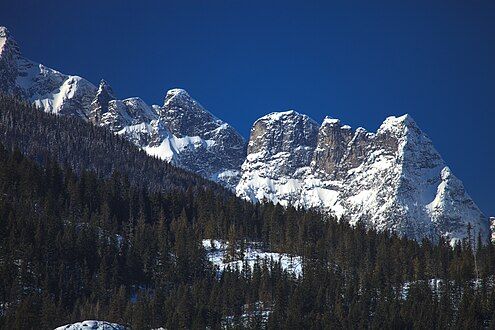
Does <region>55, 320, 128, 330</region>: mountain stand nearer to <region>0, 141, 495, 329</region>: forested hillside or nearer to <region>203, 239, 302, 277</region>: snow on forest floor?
<region>0, 141, 495, 329</region>: forested hillside

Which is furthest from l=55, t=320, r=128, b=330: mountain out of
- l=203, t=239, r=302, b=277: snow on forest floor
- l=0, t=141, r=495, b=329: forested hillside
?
l=203, t=239, r=302, b=277: snow on forest floor

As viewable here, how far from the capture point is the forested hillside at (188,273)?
438 ft

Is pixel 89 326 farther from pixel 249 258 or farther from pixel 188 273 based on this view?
pixel 249 258

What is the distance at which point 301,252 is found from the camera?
17412 cm

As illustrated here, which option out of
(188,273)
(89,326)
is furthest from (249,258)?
(89,326)

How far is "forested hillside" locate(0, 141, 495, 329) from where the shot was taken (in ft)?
438

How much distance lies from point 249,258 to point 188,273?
17.2m

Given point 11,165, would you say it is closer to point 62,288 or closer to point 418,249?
point 62,288

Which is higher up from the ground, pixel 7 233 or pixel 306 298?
pixel 7 233

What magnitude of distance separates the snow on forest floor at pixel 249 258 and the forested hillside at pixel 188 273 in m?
2.41

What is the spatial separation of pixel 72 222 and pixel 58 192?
90.0 feet

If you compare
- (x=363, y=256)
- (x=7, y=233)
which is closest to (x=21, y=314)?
(x=7, y=233)

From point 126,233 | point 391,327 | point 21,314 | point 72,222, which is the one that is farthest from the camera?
point 126,233

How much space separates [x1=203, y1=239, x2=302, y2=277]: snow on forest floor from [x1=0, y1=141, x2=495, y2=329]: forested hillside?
2405 mm
